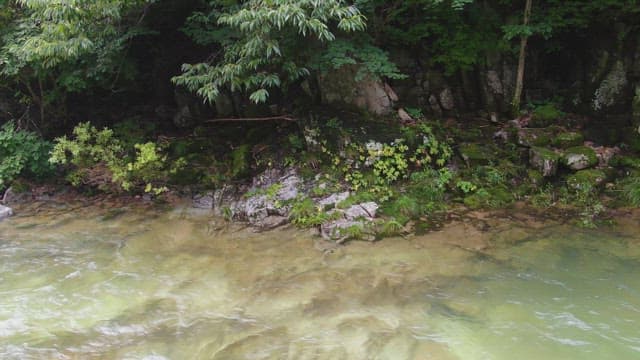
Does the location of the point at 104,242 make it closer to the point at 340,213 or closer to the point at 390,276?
the point at 340,213

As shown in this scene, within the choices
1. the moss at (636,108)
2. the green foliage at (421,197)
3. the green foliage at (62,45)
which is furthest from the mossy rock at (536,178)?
the green foliage at (62,45)

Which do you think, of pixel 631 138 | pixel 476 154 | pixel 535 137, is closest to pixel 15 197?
pixel 476 154

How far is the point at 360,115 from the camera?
8.00m

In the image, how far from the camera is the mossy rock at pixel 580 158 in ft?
23.6

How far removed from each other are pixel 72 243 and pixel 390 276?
421 centimetres

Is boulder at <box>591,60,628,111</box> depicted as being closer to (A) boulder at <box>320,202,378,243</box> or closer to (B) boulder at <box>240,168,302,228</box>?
(A) boulder at <box>320,202,378,243</box>

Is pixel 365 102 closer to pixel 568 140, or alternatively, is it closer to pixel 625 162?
pixel 568 140

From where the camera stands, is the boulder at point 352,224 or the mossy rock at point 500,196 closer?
the boulder at point 352,224

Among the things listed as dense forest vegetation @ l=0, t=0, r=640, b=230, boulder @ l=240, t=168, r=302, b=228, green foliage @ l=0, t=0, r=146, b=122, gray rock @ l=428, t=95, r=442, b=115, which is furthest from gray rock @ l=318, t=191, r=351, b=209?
green foliage @ l=0, t=0, r=146, b=122

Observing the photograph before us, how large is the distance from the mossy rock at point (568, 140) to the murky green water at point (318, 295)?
73.4 inches

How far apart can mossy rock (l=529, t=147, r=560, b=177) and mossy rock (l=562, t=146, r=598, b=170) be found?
0.47 feet

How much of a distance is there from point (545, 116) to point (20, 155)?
886 cm

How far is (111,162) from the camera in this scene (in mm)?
8406

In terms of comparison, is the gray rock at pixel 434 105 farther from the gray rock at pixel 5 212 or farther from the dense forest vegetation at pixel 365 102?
the gray rock at pixel 5 212
